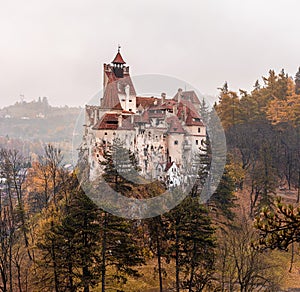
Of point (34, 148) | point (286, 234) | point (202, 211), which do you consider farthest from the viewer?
point (34, 148)

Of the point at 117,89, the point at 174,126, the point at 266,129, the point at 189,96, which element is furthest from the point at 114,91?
the point at 266,129

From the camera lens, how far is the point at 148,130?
39.1 meters

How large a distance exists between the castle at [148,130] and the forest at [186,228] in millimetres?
2751

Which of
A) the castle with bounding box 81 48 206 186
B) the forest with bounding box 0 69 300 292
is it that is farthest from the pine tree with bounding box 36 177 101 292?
the castle with bounding box 81 48 206 186

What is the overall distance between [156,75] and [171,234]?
1221 cm

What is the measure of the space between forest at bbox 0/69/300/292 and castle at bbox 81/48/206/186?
9.03 ft

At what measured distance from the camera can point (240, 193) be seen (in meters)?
43.3

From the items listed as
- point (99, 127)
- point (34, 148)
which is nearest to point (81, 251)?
point (99, 127)

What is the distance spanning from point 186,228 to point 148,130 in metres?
19.3

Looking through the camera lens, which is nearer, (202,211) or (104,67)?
(202,211)

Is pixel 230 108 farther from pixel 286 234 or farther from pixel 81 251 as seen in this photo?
pixel 286 234

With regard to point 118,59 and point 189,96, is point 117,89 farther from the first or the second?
point 189,96

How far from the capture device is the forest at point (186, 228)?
1827 centimetres

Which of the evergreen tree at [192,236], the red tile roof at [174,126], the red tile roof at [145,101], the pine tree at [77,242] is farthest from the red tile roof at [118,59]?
the pine tree at [77,242]
